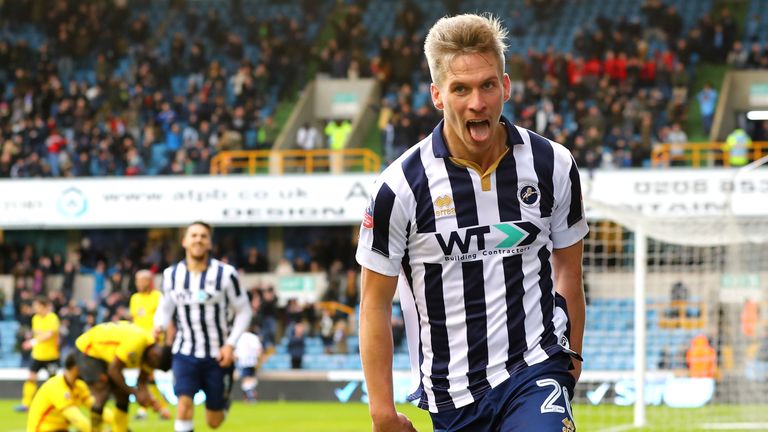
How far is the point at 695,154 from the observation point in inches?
942

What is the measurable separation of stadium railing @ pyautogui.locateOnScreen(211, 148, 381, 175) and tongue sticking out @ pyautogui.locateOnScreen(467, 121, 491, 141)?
20581 mm

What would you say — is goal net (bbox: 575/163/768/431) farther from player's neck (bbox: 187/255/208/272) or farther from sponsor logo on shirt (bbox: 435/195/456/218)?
sponsor logo on shirt (bbox: 435/195/456/218)

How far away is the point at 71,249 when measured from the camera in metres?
27.1

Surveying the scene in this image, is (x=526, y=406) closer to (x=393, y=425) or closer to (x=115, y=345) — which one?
(x=393, y=425)

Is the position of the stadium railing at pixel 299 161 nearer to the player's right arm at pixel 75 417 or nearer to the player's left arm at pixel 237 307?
the player's left arm at pixel 237 307

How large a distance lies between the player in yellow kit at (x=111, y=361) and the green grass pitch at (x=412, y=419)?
419 centimetres

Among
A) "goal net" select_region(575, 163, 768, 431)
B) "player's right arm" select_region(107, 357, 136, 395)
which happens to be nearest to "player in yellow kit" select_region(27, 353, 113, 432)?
"player's right arm" select_region(107, 357, 136, 395)

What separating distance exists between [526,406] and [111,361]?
19.0 ft

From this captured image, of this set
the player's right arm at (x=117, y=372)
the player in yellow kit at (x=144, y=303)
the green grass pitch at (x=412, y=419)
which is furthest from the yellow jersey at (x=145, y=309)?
the player's right arm at (x=117, y=372)

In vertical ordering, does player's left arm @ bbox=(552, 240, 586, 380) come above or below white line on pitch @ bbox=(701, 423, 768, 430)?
above

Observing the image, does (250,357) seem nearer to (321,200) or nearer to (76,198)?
(321,200)

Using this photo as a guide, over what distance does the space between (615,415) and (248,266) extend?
11.1m

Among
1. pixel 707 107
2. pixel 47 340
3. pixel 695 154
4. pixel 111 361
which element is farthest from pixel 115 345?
pixel 707 107

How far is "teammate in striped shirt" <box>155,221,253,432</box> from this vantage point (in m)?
10.1
